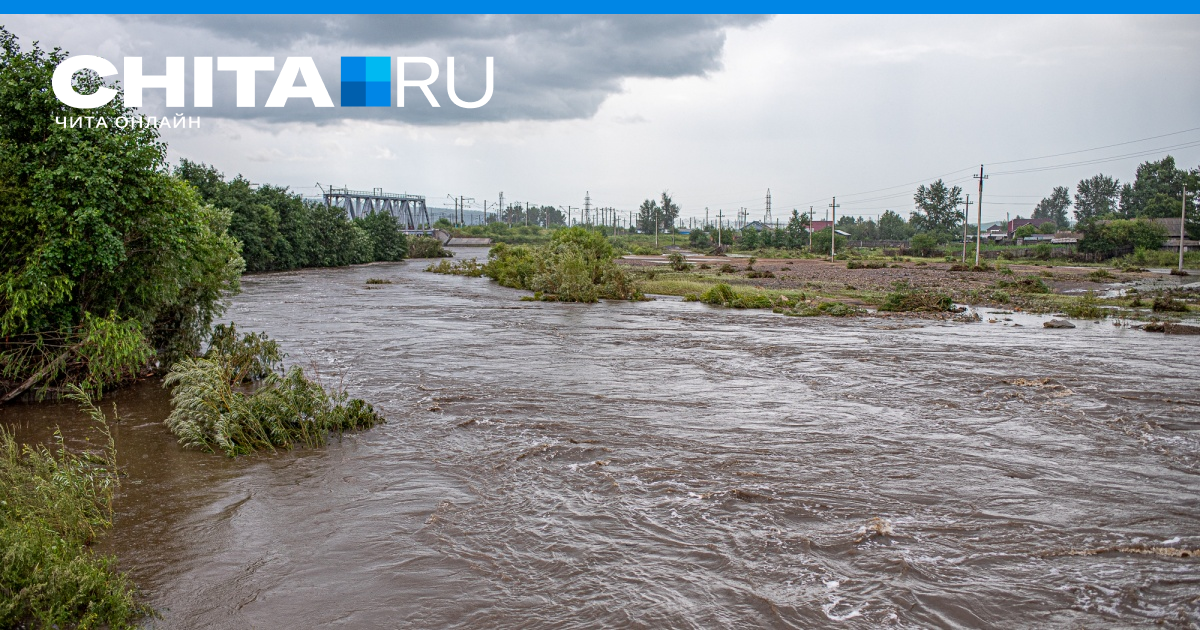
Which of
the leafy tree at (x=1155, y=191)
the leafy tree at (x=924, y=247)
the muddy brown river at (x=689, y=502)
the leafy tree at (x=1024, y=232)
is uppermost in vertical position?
the leafy tree at (x=1155, y=191)

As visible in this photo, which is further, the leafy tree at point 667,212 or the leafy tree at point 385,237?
the leafy tree at point 667,212

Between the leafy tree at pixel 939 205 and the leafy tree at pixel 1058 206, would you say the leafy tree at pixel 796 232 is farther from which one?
the leafy tree at pixel 1058 206

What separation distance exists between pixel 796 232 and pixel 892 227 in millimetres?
33548

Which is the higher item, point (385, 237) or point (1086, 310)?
point (385, 237)

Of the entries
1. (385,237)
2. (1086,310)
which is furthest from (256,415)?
(385,237)

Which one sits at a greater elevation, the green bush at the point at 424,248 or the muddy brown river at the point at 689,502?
the green bush at the point at 424,248

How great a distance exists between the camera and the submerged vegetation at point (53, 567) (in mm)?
4684

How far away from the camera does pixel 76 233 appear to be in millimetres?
10172

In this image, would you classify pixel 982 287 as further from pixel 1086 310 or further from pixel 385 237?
pixel 385 237

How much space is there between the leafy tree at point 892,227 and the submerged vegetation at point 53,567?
387 ft

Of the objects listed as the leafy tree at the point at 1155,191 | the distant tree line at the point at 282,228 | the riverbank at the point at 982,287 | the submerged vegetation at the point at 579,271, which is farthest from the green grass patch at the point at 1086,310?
the leafy tree at the point at 1155,191

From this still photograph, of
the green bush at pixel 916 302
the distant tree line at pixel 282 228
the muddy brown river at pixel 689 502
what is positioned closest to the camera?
the muddy brown river at pixel 689 502

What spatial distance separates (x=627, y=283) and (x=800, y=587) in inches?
982

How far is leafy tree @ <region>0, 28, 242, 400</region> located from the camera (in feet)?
33.3
